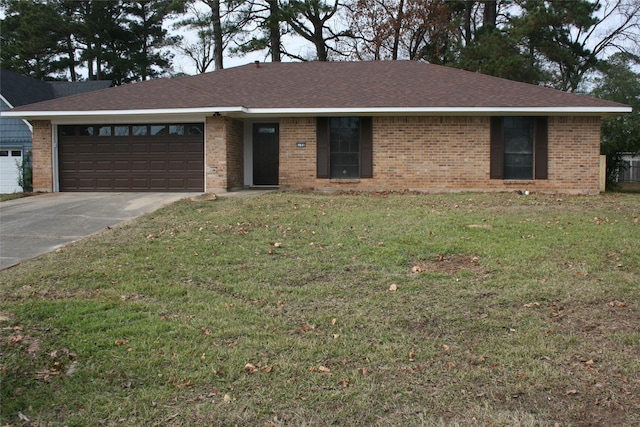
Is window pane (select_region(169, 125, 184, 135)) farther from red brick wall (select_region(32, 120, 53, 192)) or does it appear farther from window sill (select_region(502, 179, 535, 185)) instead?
window sill (select_region(502, 179, 535, 185))

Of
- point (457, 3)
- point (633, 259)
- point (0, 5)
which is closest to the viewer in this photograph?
point (633, 259)

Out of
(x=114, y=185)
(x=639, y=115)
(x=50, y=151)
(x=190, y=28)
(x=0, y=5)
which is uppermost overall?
(x=0, y=5)

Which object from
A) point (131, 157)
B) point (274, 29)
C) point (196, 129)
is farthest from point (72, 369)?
point (274, 29)

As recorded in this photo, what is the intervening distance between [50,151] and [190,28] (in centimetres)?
1626

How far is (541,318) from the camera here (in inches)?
212

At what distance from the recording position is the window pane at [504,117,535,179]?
16469 mm

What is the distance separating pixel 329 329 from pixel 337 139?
12.1 meters

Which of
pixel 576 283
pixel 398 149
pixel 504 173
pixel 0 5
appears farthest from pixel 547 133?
pixel 0 5

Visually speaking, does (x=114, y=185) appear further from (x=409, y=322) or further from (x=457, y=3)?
(x=457, y=3)

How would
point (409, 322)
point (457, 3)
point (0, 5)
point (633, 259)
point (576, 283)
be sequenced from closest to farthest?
point (409, 322) → point (576, 283) → point (633, 259) → point (457, 3) → point (0, 5)

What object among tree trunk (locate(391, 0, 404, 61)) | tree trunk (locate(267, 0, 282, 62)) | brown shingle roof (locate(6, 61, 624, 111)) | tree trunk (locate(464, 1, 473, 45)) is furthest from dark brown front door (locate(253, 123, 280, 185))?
tree trunk (locate(464, 1, 473, 45))

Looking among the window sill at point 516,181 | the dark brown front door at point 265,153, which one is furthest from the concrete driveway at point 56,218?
the window sill at point 516,181

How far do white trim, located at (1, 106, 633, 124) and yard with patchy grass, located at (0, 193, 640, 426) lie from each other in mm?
7014

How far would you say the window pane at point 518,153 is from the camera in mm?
16469
